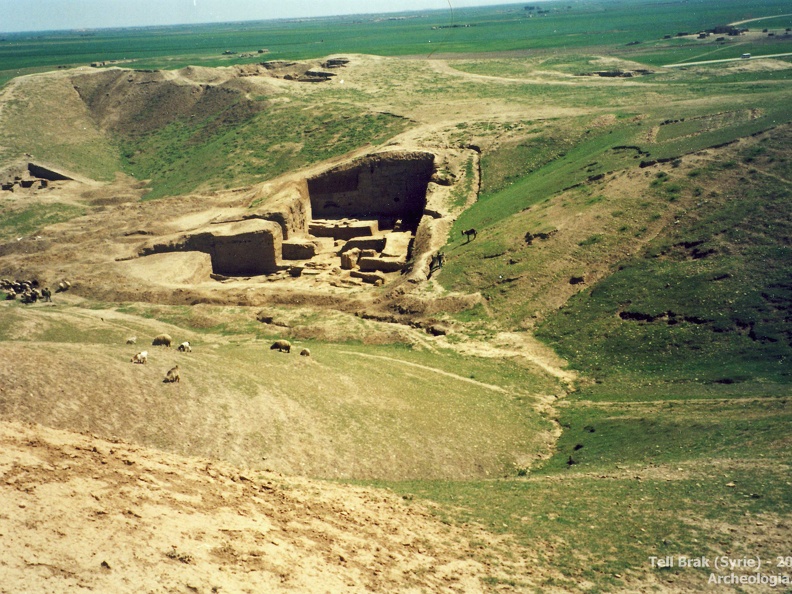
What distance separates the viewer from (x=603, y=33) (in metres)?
142

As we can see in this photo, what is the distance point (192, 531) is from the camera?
12.2 metres

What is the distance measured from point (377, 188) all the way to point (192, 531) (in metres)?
38.8

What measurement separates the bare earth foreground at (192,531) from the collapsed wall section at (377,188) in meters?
34.0

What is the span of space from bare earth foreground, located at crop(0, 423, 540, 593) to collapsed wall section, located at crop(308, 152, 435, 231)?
3401cm

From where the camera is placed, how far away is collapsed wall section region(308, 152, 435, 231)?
48.0m

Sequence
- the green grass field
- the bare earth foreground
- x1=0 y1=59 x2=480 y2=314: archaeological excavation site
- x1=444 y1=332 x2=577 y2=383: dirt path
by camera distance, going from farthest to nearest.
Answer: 1. x1=0 y1=59 x2=480 y2=314: archaeological excavation site
2. x1=444 y1=332 x2=577 y2=383: dirt path
3. the green grass field
4. the bare earth foreground

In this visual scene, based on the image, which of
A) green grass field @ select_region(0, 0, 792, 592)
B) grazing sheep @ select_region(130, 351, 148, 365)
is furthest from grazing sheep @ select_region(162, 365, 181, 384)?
grazing sheep @ select_region(130, 351, 148, 365)

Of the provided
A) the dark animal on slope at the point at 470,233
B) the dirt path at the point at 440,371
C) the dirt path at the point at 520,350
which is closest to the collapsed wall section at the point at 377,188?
the dark animal on slope at the point at 470,233

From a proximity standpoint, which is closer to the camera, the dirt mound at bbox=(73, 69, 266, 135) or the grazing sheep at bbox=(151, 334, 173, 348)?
the grazing sheep at bbox=(151, 334, 173, 348)

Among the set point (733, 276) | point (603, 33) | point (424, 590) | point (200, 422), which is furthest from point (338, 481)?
point (603, 33)

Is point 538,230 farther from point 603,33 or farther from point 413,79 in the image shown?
point 603,33

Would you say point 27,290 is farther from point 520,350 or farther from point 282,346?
point 520,350

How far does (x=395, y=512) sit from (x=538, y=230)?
69.3ft

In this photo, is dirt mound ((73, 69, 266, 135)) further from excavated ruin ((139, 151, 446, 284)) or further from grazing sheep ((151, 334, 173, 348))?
grazing sheep ((151, 334, 173, 348))
